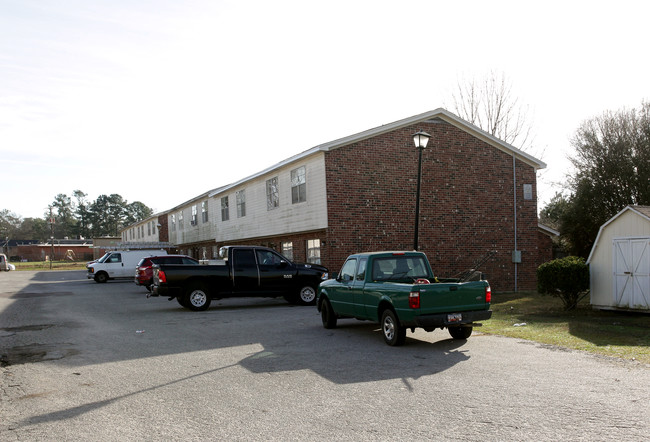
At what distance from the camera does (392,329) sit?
9.80 m

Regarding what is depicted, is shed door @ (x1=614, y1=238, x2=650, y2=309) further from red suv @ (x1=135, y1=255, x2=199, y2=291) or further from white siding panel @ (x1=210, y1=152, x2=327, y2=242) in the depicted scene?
red suv @ (x1=135, y1=255, x2=199, y2=291)

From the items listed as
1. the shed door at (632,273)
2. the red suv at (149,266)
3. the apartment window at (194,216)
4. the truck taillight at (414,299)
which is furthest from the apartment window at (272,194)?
the truck taillight at (414,299)

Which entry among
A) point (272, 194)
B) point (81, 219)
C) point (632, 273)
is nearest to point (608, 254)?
point (632, 273)

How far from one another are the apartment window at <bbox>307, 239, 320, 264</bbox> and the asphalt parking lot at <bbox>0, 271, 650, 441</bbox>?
35.9 ft

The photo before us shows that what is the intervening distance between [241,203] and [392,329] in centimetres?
2231

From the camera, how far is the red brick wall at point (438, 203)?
21.3 metres

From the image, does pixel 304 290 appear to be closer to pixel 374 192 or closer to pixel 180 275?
pixel 180 275

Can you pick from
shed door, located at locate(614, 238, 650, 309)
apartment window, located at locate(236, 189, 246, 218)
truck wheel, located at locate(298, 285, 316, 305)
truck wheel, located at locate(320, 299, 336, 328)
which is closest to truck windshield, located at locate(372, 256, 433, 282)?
truck wheel, located at locate(320, 299, 336, 328)

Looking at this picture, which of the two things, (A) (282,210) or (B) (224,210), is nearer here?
(A) (282,210)

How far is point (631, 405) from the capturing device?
5.77 meters

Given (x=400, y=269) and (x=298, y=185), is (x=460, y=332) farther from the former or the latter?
(x=298, y=185)

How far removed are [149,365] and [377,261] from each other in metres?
4.71

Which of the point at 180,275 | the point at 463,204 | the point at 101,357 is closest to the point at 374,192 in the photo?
the point at 463,204

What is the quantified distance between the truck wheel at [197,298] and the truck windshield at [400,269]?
802 cm
